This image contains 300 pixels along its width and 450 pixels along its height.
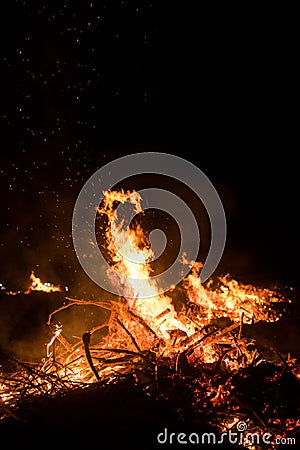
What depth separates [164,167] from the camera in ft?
34.0

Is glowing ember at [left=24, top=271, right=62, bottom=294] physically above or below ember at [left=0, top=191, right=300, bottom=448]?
above

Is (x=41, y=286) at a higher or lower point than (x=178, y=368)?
higher

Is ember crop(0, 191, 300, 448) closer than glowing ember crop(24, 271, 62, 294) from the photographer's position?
Yes

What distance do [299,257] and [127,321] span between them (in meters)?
5.71

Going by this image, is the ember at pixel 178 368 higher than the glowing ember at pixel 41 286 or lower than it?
lower

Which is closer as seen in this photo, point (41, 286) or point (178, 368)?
point (178, 368)

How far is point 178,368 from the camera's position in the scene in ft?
12.1

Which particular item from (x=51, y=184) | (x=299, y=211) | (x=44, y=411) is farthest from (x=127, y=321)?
(x=51, y=184)

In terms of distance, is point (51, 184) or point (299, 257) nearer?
point (299, 257)

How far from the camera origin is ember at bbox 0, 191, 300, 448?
10.5ft

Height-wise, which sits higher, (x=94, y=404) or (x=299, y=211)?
(x=299, y=211)

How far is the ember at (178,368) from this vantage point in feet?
10.5

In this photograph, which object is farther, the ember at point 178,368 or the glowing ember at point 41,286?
the glowing ember at point 41,286

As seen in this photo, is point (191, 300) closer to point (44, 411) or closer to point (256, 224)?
point (44, 411)
